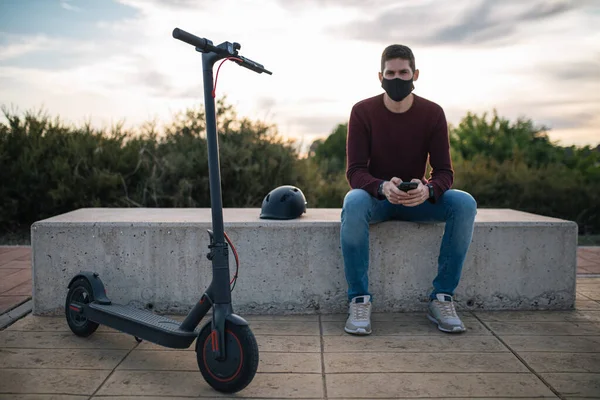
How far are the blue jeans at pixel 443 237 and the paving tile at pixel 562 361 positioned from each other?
57 centimetres

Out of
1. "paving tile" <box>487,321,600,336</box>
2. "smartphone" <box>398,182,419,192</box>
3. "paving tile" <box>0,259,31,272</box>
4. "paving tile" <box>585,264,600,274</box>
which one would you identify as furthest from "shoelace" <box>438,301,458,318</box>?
"paving tile" <box>0,259,31,272</box>

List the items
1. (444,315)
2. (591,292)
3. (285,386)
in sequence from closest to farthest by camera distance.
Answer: (285,386)
(444,315)
(591,292)

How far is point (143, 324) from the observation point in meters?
2.60

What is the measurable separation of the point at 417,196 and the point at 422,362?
0.83m

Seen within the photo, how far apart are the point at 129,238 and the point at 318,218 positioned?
1096 mm

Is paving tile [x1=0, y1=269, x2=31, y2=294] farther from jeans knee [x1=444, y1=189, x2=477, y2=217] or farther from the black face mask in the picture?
jeans knee [x1=444, y1=189, x2=477, y2=217]

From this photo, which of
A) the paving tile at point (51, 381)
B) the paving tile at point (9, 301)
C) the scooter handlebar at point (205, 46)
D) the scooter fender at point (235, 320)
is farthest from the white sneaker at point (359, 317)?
the paving tile at point (9, 301)

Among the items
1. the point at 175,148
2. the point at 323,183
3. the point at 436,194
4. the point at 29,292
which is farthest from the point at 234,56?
the point at 323,183

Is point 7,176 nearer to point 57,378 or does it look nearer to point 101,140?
point 101,140

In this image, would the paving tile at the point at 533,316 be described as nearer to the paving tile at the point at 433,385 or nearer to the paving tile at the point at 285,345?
the paving tile at the point at 433,385

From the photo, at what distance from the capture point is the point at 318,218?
3566mm

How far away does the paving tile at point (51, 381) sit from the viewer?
230cm

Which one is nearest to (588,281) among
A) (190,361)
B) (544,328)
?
(544,328)

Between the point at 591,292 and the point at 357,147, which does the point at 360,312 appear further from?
the point at 591,292
